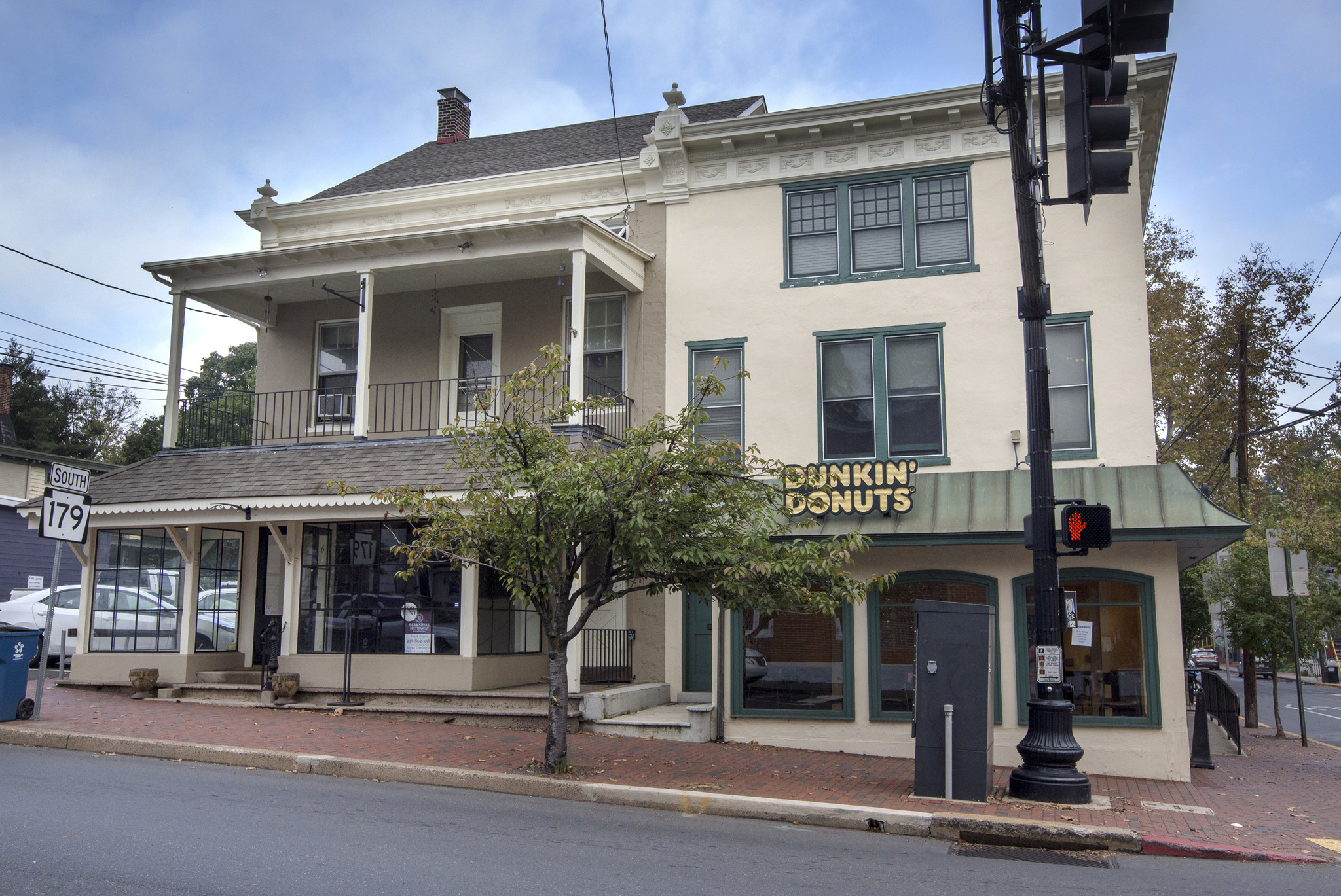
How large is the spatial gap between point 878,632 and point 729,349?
4745 mm

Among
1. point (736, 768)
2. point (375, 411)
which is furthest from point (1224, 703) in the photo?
point (375, 411)

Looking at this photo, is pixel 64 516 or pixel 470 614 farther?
pixel 470 614

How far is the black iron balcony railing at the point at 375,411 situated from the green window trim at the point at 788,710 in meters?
3.68

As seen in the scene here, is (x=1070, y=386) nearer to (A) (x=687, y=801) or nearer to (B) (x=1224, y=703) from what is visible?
(B) (x=1224, y=703)

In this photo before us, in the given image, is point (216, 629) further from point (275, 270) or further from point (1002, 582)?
point (1002, 582)

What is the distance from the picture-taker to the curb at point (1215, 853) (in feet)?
26.0

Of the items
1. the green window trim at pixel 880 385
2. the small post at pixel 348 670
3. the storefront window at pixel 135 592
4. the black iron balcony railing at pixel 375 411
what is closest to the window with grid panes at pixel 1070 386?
the green window trim at pixel 880 385

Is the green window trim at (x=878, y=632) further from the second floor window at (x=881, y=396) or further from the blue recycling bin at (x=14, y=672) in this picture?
the blue recycling bin at (x=14, y=672)

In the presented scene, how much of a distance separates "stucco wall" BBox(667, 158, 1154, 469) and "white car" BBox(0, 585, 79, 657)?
41.4ft

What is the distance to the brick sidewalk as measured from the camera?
910cm

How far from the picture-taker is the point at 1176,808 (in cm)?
999

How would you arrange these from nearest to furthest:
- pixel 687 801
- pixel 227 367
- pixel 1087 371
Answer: pixel 687 801 < pixel 1087 371 < pixel 227 367

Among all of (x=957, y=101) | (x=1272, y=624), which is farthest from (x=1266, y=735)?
(x=957, y=101)

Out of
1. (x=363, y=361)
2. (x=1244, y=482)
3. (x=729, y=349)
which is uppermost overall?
(x=729, y=349)
